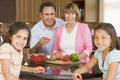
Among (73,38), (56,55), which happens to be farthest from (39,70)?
(73,38)

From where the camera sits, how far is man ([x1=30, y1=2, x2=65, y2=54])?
2807 millimetres

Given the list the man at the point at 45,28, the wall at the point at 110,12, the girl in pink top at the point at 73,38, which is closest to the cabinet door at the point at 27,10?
the wall at the point at 110,12

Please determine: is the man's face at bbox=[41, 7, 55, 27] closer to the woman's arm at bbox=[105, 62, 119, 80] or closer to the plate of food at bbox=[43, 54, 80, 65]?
the plate of food at bbox=[43, 54, 80, 65]

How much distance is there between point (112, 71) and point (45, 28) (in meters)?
1.26

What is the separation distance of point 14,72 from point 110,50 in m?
0.67

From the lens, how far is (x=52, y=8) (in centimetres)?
281

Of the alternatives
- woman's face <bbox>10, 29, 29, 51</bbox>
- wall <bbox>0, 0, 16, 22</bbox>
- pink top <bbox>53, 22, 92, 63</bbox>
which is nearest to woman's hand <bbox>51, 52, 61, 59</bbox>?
pink top <bbox>53, 22, 92, 63</bbox>

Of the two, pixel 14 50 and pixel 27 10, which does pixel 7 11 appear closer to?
pixel 27 10

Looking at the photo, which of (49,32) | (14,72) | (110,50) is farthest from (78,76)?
(49,32)

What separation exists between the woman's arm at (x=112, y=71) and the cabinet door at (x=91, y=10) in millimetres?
3110

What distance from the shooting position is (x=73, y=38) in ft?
8.51

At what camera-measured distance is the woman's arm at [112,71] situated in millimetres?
1770

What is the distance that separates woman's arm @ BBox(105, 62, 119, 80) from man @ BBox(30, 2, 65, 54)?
1.05 metres

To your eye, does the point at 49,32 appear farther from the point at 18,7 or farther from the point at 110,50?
the point at 18,7
